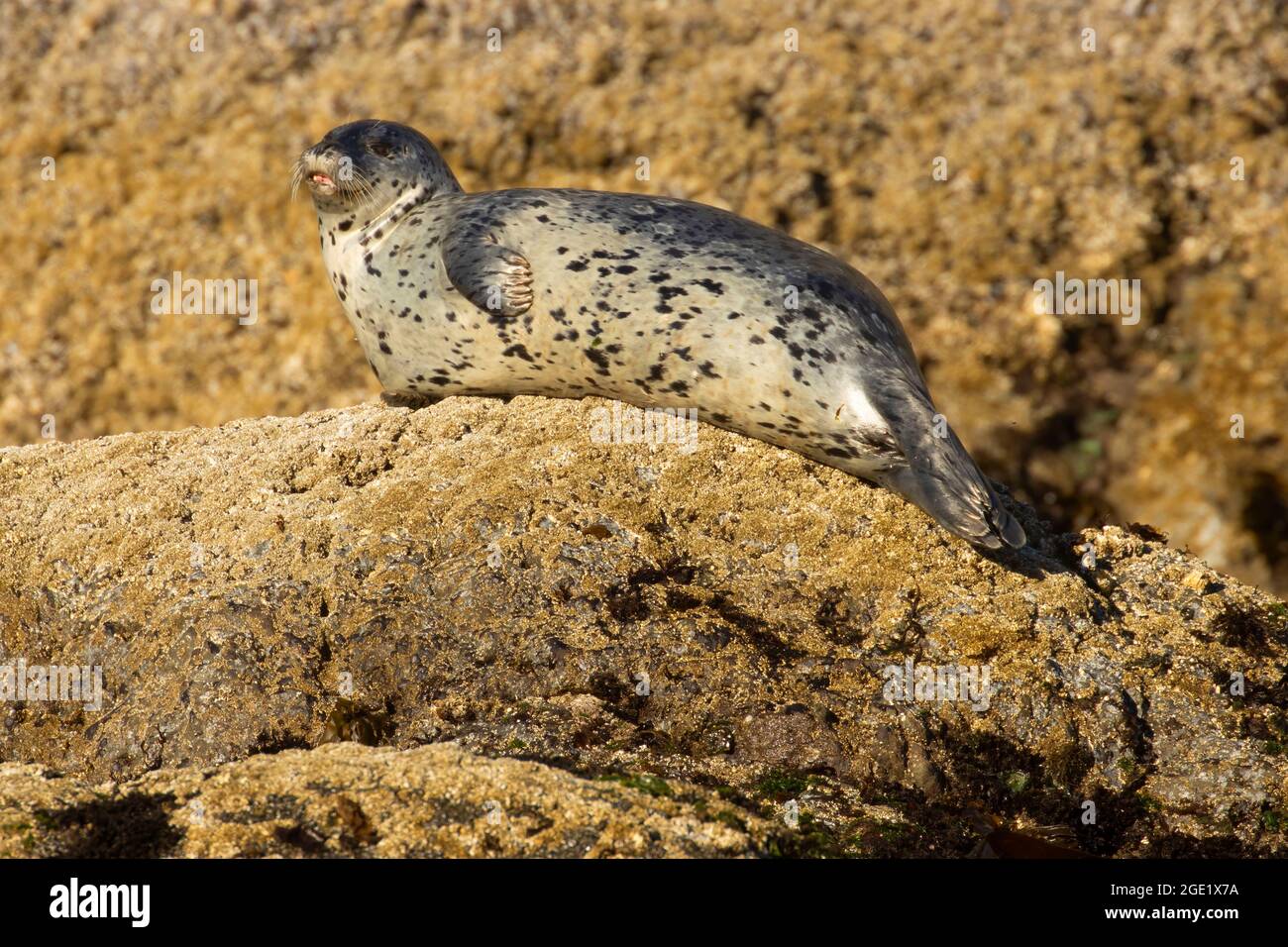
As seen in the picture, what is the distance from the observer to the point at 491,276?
532cm

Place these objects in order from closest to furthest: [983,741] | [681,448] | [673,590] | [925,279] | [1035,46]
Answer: [983,741], [673,590], [681,448], [925,279], [1035,46]

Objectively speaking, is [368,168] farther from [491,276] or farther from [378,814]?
[378,814]

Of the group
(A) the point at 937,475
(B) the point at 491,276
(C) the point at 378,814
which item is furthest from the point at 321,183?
(C) the point at 378,814

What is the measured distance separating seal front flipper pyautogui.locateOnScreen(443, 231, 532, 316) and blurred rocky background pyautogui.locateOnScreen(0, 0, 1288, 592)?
3.05 metres

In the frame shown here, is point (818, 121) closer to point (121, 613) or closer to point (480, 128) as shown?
point (480, 128)

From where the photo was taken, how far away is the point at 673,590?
14.5 feet

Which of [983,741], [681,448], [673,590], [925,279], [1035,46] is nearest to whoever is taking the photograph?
[983,741]

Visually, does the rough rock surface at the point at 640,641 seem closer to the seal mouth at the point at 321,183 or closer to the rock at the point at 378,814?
the rock at the point at 378,814

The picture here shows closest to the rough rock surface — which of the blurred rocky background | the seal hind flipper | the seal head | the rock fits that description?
the rock

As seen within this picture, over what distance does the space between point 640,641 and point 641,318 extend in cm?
155

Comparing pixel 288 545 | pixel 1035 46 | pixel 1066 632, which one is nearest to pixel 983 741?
pixel 1066 632

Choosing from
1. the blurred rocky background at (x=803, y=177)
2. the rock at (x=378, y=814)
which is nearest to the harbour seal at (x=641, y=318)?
the rock at (x=378, y=814)

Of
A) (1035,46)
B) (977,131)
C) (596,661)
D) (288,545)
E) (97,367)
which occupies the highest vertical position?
(1035,46)

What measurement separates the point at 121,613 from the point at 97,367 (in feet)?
15.0
